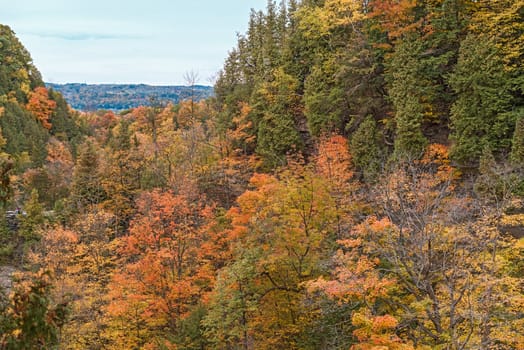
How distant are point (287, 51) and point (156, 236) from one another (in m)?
18.5

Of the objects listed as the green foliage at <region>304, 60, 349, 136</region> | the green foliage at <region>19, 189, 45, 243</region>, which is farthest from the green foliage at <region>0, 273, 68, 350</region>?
the green foliage at <region>19, 189, 45, 243</region>

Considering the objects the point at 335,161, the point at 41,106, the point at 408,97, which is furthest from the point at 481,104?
the point at 41,106

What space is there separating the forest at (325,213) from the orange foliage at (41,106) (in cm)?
3096

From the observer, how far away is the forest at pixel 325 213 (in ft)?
35.5

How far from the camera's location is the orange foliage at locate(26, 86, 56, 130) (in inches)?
2404

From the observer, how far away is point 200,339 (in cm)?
1616

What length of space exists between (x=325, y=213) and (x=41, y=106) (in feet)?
188

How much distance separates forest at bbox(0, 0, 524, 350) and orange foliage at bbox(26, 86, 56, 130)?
31.0 metres

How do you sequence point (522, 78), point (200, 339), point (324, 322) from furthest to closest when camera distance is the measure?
point (522, 78), point (200, 339), point (324, 322)

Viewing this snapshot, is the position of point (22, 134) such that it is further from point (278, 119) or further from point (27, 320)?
point (27, 320)

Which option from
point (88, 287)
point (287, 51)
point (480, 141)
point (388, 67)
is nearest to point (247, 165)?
point (287, 51)

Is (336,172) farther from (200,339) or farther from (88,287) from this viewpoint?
(88,287)

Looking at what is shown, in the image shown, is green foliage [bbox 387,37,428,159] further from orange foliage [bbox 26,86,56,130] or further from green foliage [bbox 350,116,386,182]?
orange foliage [bbox 26,86,56,130]

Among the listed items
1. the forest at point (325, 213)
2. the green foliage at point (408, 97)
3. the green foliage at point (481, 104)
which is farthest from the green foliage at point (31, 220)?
the green foliage at point (481, 104)
